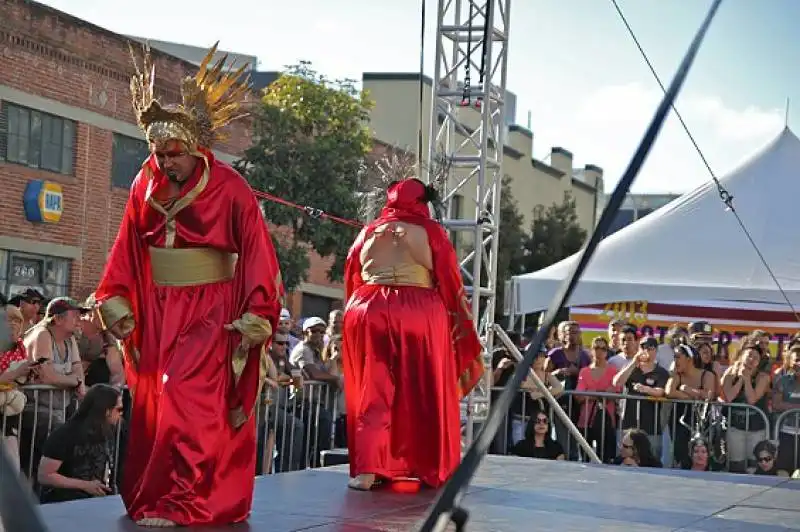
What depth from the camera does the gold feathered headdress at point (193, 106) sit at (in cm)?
532

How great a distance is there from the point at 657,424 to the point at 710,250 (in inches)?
118

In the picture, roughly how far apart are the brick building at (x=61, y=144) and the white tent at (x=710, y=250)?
10309 mm

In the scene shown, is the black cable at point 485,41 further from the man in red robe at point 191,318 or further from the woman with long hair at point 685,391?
the man in red robe at point 191,318

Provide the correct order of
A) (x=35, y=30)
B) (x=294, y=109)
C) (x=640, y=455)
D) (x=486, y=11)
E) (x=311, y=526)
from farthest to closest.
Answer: (x=294, y=109)
(x=35, y=30)
(x=486, y=11)
(x=640, y=455)
(x=311, y=526)

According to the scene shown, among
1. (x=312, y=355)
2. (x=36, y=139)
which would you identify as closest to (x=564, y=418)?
(x=312, y=355)

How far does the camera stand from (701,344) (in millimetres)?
10938

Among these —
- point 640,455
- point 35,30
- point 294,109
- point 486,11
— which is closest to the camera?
point 640,455

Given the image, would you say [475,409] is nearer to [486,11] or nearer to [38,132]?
[486,11]

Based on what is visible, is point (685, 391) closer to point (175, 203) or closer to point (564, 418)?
point (564, 418)

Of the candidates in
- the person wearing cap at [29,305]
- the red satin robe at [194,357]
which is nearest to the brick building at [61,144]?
the person wearing cap at [29,305]

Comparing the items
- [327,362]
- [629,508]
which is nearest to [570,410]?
[327,362]

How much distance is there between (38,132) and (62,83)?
3.73 ft

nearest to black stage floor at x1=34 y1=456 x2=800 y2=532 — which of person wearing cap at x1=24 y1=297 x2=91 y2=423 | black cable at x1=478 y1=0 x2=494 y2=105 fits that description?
person wearing cap at x1=24 y1=297 x2=91 y2=423

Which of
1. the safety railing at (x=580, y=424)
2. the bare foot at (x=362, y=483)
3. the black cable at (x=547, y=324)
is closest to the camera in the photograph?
the black cable at (x=547, y=324)
